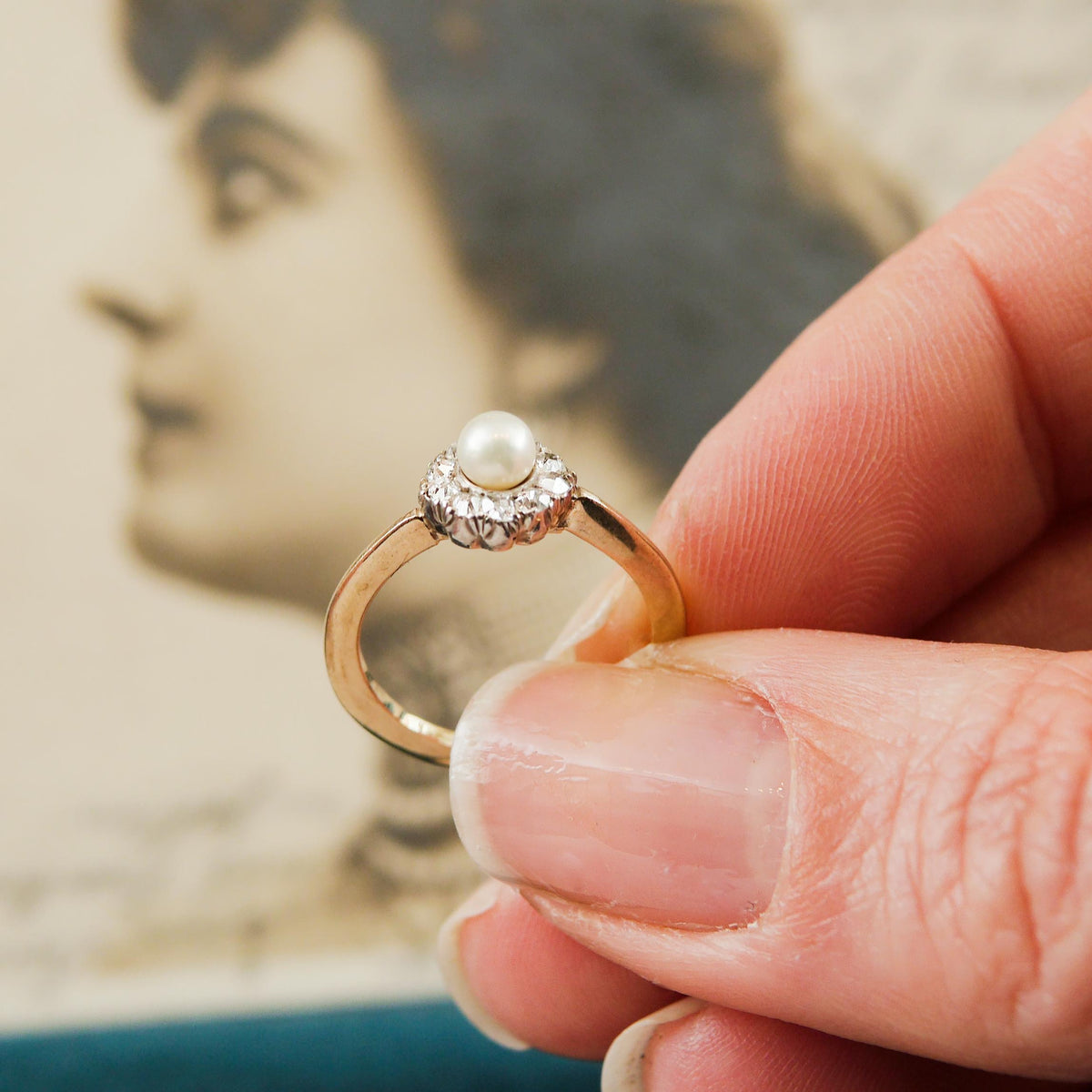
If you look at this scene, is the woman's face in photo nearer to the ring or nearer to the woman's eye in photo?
the woman's eye in photo

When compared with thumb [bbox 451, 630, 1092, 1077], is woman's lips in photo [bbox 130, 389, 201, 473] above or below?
above

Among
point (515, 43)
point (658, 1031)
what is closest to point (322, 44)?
point (515, 43)

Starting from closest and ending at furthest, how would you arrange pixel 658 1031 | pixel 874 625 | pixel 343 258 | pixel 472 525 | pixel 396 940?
pixel 472 525
pixel 658 1031
pixel 874 625
pixel 396 940
pixel 343 258

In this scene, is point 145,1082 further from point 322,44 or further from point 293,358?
point 322,44

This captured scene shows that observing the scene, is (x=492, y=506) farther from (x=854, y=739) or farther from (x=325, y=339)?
(x=325, y=339)

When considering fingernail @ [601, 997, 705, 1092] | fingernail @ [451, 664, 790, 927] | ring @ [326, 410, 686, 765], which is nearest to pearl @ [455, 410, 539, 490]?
ring @ [326, 410, 686, 765]

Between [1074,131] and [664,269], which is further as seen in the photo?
[664,269]

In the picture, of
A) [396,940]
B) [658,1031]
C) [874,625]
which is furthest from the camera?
[396,940]
